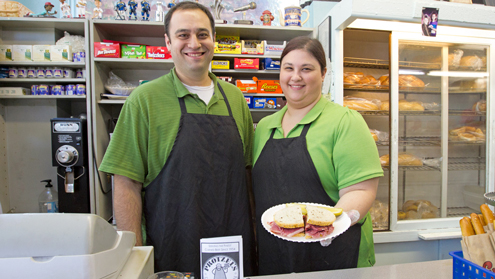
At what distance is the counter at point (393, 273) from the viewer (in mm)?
1011

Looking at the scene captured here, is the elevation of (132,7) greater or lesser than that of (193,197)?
greater

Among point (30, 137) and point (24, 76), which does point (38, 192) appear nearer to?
point (30, 137)

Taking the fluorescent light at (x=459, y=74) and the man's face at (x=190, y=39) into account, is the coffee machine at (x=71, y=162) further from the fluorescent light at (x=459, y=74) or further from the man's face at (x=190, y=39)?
the fluorescent light at (x=459, y=74)

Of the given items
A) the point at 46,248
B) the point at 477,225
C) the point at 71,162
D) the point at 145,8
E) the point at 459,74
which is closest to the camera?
the point at 46,248

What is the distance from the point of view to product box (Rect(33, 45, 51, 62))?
2.66m

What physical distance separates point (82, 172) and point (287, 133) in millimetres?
2191

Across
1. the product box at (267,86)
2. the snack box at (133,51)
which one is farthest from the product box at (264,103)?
the snack box at (133,51)

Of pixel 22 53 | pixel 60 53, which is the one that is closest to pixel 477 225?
pixel 60 53

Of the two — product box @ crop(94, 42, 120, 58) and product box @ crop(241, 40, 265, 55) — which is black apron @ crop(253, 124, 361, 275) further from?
product box @ crop(94, 42, 120, 58)

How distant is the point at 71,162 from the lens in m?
2.57

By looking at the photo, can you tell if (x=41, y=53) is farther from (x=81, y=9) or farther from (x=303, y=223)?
(x=303, y=223)

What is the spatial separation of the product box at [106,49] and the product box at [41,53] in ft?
1.52

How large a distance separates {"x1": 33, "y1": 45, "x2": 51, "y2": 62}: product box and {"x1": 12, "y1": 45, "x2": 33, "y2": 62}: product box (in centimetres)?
5

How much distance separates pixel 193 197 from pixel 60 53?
234 cm
